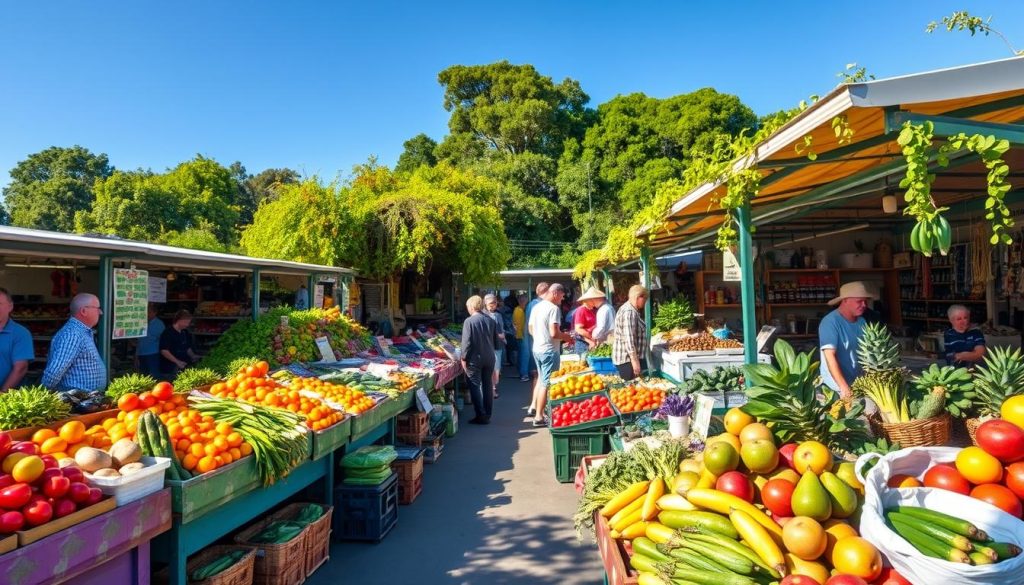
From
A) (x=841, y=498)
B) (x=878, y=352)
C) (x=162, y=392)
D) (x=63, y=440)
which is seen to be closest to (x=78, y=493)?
(x=63, y=440)

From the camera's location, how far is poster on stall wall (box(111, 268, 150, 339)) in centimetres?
464

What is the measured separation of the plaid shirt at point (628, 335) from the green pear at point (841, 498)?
443cm

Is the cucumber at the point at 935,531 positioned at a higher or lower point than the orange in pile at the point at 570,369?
higher

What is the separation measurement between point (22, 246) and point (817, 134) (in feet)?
16.4

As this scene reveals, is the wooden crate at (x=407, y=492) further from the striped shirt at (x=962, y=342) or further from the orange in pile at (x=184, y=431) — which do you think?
the striped shirt at (x=962, y=342)

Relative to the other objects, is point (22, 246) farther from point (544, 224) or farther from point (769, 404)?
point (544, 224)

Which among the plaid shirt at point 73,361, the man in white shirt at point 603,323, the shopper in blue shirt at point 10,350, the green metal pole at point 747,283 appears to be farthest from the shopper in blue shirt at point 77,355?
the man in white shirt at point 603,323

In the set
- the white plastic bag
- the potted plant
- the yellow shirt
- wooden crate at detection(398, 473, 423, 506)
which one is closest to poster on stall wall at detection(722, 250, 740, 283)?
the white plastic bag

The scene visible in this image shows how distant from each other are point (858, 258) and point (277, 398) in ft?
34.9

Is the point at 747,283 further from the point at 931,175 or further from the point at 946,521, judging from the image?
the point at 946,521

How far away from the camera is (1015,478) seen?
192 cm

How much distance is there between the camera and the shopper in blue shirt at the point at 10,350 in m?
4.09

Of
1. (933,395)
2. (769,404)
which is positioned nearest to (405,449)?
(769,404)

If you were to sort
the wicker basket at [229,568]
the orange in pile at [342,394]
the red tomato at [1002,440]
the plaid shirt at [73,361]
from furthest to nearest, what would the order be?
the orange in pile at [342,394]
the plaid shirt at [73,361]
the wicker basket at [229,568]
the red tomato at [1002,440]
